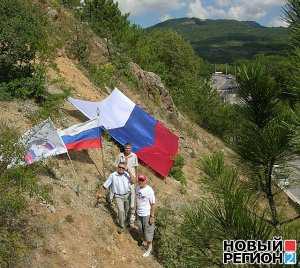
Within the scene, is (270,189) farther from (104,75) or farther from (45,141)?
(104,75)

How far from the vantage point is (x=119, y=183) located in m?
10.2

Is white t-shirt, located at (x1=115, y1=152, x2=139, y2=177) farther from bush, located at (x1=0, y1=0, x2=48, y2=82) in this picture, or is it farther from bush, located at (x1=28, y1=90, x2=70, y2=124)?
bush, located at (x1=0, y1=0, x2=48, y2=82)

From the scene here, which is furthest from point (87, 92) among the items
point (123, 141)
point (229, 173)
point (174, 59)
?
point (174, 59)

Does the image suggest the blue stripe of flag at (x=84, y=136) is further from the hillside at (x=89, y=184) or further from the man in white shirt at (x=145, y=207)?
the man in white shirt at (x=145, y=207)

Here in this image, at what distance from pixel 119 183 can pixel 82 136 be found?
2.56 metres

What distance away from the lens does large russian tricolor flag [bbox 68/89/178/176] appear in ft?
48.2

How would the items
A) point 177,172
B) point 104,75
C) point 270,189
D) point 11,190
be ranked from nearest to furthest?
Answer: point 270,189 < point 11,190 < point 177,172 < point 104,75

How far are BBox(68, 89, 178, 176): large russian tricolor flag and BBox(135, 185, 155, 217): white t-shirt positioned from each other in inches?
189

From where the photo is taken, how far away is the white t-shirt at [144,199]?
966 cm

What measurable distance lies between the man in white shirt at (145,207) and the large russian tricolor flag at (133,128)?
4.77m

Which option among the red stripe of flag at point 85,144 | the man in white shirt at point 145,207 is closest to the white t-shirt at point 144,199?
the man in white shirt at point 145,207

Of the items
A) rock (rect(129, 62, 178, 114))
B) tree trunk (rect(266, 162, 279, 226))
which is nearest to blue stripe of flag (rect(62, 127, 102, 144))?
tree trunk (rect(266, 162, 279, 226))

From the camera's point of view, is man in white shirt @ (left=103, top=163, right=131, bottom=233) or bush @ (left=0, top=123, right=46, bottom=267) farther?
man in white shirt @ (left=103, top=163, right=131, bottom=233)

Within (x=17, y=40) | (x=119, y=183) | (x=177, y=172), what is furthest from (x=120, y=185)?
(x=177, y=172)
